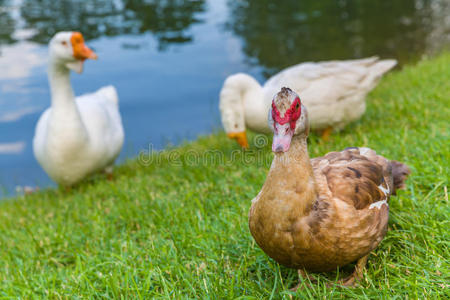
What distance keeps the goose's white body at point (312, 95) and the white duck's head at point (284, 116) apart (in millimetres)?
2860

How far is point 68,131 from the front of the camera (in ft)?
16.4

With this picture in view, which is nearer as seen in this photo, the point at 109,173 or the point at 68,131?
the point at 68,131

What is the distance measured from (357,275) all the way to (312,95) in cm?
285

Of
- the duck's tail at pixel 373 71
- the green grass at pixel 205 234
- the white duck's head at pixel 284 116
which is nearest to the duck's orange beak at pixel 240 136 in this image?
the green grass at pixel 205 234

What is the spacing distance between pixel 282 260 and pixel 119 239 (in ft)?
5.28

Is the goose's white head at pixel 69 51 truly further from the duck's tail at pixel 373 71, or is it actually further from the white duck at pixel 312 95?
the duck's tail at pixel 373 71

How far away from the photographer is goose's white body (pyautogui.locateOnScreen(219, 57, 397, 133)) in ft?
15.8

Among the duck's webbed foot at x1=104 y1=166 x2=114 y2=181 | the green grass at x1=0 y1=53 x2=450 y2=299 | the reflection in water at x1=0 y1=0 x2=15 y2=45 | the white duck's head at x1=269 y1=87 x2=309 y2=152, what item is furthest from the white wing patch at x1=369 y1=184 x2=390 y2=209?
the reflection in water at x1=0 y1=0 x2=15 y2=45

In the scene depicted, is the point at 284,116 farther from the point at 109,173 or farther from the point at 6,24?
the point at 6,24

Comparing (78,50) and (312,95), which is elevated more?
(78,50)

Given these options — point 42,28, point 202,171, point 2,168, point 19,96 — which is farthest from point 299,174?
point 42,28

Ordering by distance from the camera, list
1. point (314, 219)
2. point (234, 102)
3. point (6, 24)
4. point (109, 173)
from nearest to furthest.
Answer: point (314, 219)
point (234, 102)
point (109, 173)
point (6, 24)

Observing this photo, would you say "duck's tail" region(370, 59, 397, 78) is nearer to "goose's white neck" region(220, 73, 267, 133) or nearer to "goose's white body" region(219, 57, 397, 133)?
"goose's white body" region(219, 57, 397, 133)

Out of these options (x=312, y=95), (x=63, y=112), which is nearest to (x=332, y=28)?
(x=312, y=95)
